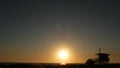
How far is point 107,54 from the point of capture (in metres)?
121

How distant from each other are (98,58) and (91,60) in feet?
12.3

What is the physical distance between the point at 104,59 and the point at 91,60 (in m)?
6.72

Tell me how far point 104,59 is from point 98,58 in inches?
125

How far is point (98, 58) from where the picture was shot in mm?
120875

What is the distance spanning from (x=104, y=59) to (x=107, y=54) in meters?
3.53

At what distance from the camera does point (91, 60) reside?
399 feet

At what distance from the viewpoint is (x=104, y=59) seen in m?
119
